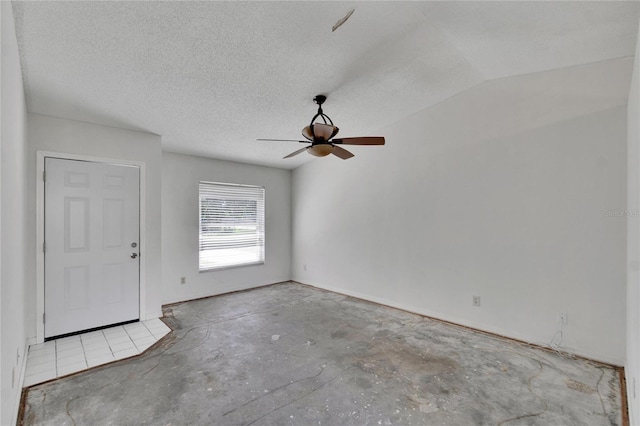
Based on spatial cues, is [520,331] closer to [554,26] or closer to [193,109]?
[554,26]

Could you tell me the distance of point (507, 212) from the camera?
3.20 m

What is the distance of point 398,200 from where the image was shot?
166 inches

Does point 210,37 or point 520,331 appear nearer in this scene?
point 210,37

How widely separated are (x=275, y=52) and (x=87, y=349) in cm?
341

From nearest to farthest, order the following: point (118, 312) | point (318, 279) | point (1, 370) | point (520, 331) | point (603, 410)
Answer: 1. point (1, 370)
2. point (603, 410)
3. point (520, 331)
4. point (118, 312)
5. point (318, 279)

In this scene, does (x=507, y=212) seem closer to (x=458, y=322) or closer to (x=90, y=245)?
(x=458, y=322)

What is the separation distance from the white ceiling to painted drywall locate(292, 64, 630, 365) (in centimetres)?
41

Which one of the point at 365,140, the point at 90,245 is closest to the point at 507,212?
the point at 365,140

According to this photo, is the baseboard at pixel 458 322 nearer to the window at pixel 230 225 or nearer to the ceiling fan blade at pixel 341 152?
the window at pixel 230 225

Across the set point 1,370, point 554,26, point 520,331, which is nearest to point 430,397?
point 520,331

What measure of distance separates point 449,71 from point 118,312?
4771 mm

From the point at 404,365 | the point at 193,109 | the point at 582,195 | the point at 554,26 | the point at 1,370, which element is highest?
the point at 554,26

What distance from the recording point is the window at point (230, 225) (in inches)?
193

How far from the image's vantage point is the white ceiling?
6.38 ft
